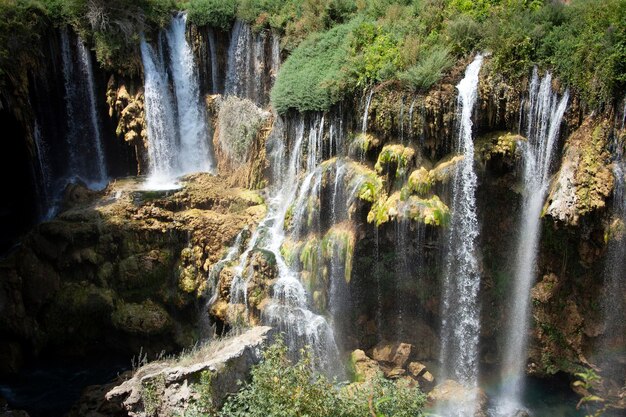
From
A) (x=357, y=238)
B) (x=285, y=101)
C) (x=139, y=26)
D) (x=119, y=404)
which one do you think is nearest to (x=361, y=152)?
(x=357, y=238)

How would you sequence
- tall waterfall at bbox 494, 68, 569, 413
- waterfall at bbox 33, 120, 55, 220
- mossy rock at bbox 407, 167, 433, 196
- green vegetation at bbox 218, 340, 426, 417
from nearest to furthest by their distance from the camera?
green vegetation at bbox 218, 340, 426, 417 < tall waterfall at bbox 494, 68, 569, 413 < mossy rock at bbox 407, 167, 433, 196 < waterfall at bbox 33, 120, 55, 220

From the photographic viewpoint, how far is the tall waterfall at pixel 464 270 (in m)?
13.8

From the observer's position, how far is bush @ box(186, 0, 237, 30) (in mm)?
21266

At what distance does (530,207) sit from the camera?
13.5 meters

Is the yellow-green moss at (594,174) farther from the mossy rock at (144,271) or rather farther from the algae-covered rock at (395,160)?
the mossy rock at (144,271)

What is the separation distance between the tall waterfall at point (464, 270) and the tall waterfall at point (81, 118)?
13395 mm

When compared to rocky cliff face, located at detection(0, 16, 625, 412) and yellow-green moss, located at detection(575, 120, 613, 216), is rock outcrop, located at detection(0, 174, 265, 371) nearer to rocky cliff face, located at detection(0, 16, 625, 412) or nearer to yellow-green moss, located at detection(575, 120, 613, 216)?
rocky cliff face, located at detection(0, 16, 625, 412)

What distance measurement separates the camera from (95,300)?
1573 cm

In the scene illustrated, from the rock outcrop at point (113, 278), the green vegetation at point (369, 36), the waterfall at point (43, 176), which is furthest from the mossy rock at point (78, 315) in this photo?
the green vegetation at point (369, 36)

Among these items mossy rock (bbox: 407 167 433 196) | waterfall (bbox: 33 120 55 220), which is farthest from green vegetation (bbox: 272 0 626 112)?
waterfall (bbox: 33 120 55 220)

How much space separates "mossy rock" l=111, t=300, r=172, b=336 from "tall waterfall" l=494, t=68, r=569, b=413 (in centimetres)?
957

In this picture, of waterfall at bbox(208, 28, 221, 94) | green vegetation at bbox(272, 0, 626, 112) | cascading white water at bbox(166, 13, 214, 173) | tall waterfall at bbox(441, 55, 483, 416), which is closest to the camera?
green vegetation at bbox(272, 0, 626, 112)

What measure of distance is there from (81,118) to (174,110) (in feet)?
11.2

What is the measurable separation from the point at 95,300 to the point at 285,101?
27.4 ft
